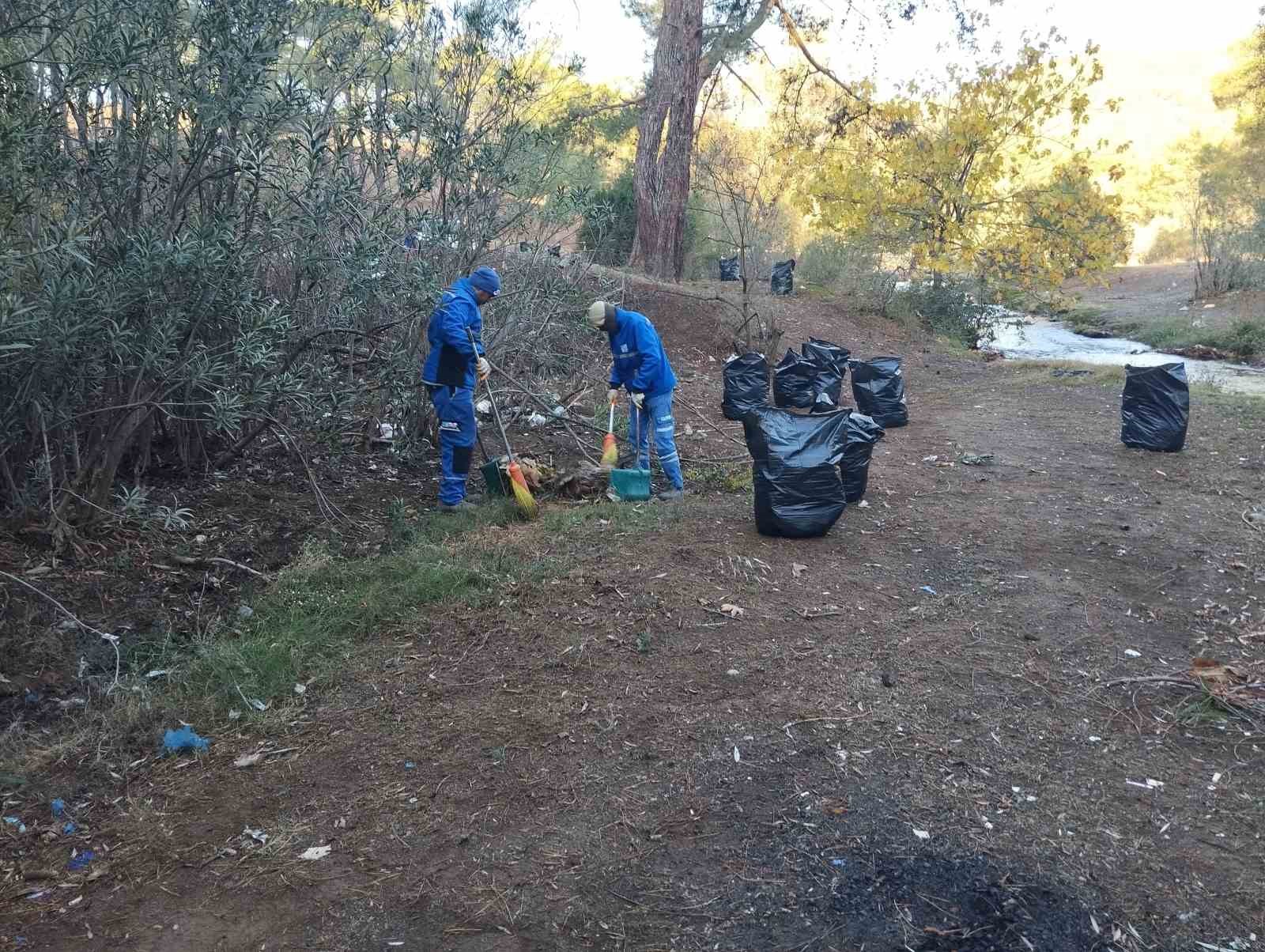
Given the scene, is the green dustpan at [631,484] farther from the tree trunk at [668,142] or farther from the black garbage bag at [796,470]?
the tree trunk at [668,142]

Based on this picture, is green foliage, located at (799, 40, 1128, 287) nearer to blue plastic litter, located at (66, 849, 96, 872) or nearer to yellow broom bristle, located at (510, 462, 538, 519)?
yellow broom bristle, located at (510, 462, 538, 519)

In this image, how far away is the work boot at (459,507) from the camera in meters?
5.83

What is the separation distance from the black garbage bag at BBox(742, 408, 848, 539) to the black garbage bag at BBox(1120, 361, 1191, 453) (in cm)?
371

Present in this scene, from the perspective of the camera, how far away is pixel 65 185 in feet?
13.8

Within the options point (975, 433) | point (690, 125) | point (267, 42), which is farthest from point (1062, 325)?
point (267, 42)

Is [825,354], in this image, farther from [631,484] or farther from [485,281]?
[485,281]

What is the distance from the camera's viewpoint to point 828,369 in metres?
9.22

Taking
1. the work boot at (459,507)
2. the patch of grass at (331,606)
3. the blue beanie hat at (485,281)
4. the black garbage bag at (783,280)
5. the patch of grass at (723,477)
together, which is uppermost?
the black garbage bag at (783,280)

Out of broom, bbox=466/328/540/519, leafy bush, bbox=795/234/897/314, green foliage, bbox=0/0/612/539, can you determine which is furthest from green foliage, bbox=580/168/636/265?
broom, bbox=466/328/540/519

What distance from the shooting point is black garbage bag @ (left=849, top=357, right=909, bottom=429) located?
8609mm

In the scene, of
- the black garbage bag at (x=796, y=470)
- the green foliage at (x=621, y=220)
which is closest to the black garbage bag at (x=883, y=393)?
the black garbage bag at (x=796, y=470)

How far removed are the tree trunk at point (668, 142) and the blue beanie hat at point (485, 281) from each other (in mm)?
8142

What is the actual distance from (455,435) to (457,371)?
43 centimetres

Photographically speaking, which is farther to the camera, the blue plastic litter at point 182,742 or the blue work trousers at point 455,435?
the blue work trousers at point 455,435
